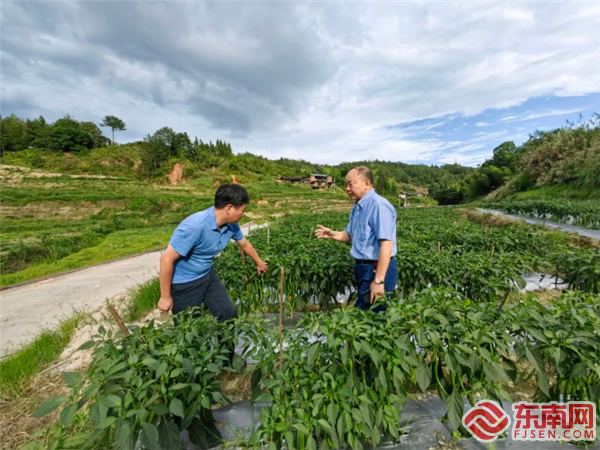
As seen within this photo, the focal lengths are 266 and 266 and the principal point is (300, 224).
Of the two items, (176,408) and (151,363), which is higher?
(151,363)

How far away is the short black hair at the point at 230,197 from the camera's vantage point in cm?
223

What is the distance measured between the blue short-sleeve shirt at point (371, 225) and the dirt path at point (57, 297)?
451 cm

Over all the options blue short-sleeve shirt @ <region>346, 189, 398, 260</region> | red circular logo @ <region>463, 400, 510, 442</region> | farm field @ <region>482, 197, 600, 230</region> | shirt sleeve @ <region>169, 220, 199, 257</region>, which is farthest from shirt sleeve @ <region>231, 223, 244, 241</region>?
farm field @ <region>482, 197, 600, 230</region>

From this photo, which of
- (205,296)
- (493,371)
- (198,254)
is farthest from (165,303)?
(493,371)

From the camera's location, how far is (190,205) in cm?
3069

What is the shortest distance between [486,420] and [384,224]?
1523 mm

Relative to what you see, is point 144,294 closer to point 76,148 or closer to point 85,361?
point 85,361

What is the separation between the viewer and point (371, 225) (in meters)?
2.42

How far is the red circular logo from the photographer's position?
1777 millimetres

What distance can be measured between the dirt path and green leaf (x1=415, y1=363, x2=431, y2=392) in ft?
15.5

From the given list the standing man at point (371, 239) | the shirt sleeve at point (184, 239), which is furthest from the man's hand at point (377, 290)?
the shirt sleeve at point (184, 239)

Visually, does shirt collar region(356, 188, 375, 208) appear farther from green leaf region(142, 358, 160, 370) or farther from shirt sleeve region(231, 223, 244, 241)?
green leaf region(142, 358, 160, 370)

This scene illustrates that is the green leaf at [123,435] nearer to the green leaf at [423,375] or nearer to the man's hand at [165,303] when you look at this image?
the man's hand at [165,303]

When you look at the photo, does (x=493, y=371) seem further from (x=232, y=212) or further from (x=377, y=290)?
(x=232, y=212)
